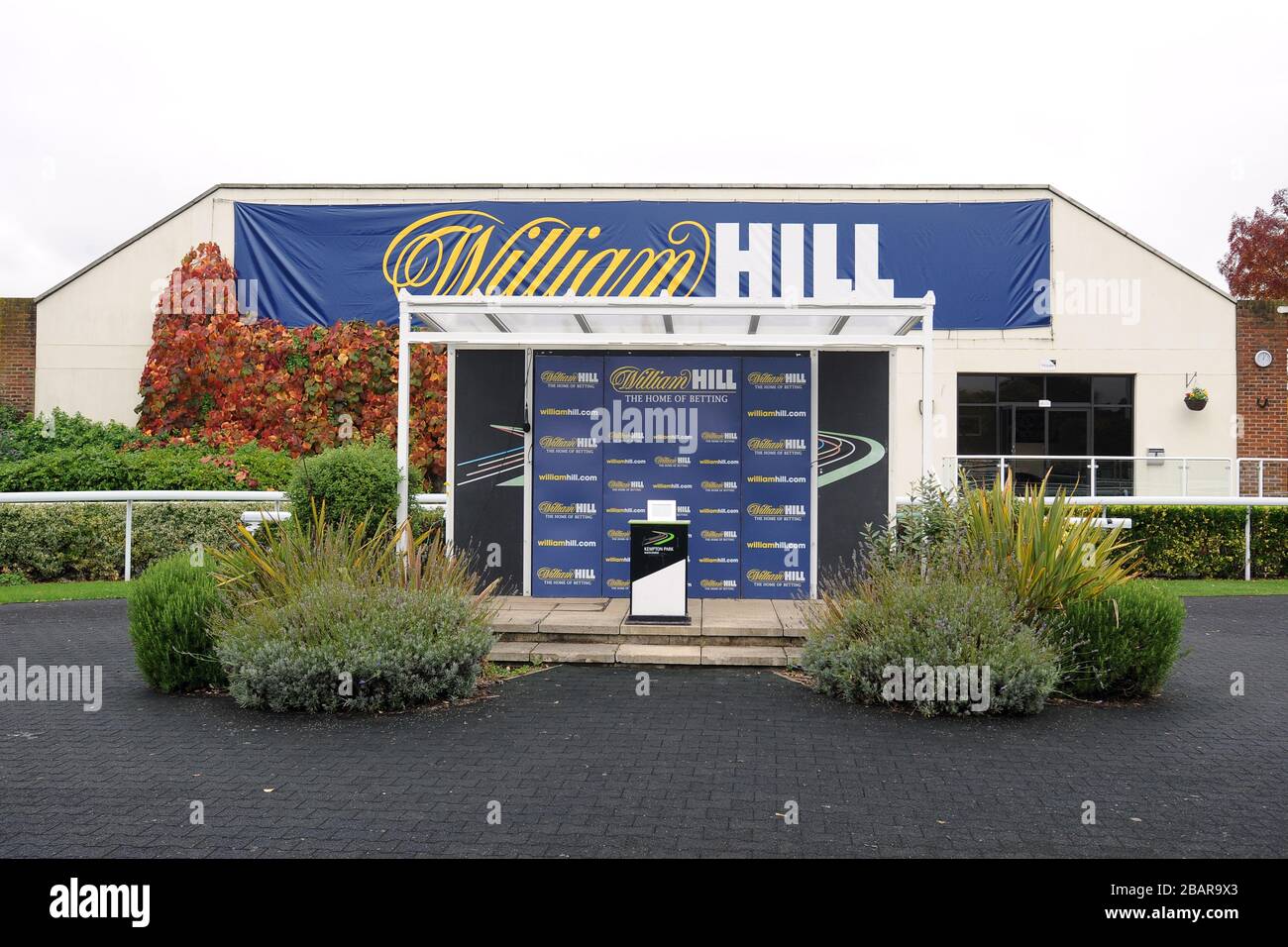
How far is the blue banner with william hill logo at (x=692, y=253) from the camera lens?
18719 mm

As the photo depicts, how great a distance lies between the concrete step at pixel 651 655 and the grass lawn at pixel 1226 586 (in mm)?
7205

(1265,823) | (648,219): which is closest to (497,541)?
(1265,823)

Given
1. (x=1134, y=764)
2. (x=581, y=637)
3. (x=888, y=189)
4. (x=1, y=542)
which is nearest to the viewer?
(x=1134, y=764)

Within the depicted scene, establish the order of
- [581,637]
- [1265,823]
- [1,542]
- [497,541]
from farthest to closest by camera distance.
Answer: [1,542] → [497,541] → [581,637] → [1265,823]

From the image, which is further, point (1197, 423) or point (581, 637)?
point (1197, 423)

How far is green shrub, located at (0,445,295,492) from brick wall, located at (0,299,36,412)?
405cm

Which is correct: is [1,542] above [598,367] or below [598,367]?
below

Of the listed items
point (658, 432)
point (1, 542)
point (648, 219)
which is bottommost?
point (1, 542)

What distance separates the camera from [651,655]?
8.45 m

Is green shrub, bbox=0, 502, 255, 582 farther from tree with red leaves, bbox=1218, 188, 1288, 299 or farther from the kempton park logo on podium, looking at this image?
tree with red leaves, bbox=1218, 188, 1288, 299

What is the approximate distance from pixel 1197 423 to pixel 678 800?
17761mm

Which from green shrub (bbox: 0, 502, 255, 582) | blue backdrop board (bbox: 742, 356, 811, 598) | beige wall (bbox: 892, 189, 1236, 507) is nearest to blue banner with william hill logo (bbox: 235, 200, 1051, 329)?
beige wall (bbox: 892, 189, 1236, 507)

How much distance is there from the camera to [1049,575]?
749 cm

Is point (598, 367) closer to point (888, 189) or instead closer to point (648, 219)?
point (648, 219)
